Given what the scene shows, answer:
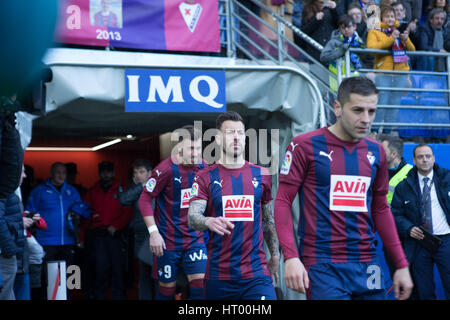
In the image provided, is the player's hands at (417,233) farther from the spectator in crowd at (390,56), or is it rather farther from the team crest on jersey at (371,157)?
the team crest on jersey at (371,157)

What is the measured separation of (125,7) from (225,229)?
4.55m

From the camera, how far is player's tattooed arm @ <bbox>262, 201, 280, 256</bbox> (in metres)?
5.16

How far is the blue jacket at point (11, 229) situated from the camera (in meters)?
5.63

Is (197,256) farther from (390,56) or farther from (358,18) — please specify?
(358,18)

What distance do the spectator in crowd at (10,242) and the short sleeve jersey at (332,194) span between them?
10.1 feet

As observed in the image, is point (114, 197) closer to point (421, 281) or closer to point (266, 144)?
point (266, 144)

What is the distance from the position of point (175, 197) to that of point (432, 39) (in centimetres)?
537

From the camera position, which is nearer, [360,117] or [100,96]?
[360,117]

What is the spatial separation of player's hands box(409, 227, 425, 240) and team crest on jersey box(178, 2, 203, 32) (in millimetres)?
3806

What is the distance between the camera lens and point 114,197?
370 inches

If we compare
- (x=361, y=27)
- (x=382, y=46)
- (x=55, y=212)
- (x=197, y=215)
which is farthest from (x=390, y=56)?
(x=55, y=212)

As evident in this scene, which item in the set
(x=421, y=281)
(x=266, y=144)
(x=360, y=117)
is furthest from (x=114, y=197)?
(x=360, y=117)

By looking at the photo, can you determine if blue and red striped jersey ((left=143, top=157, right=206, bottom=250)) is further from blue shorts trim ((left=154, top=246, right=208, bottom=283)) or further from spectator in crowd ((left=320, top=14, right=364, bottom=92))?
spectator in crowd ((left=320, top=14, right=364, bottom=92))

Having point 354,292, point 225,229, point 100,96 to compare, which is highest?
point 100,96
